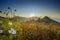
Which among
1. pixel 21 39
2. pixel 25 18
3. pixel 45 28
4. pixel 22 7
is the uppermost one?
pixel 22 7

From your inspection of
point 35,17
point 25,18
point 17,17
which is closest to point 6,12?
point 17,17

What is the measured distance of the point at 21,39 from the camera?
1963 millimetres

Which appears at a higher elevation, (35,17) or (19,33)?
(35,17)

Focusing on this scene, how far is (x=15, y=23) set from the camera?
6.51ft

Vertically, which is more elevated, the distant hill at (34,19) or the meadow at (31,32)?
the distant hill at (34,19)

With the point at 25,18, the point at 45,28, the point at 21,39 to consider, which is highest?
the point at 25,18

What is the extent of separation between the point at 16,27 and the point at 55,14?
2.16 feet

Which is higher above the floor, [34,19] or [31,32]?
[34,19]

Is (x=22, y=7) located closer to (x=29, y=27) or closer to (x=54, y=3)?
(x=29, y=27)

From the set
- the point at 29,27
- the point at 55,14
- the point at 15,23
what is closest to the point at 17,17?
the point at 15,23

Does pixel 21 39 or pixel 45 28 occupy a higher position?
pixel 45 28

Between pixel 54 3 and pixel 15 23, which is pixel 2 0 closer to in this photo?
pixel 15 23

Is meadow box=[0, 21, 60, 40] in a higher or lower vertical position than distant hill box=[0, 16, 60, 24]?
lower

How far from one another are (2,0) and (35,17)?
0.59 metres
